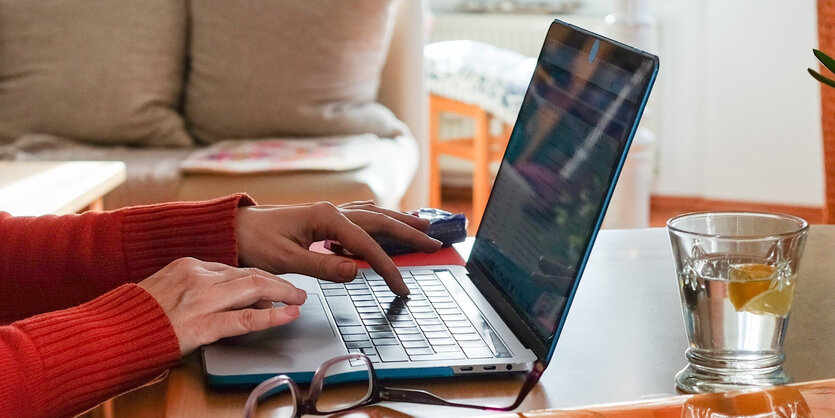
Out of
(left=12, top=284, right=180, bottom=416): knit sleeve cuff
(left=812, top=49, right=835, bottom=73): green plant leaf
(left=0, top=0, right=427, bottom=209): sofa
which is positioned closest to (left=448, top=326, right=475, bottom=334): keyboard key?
(left=12, top=284, right=180, bottom=416): knit sleeve cuff

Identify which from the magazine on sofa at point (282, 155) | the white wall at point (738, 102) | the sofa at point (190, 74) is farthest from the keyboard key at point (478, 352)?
the white wall at point (738, 102)

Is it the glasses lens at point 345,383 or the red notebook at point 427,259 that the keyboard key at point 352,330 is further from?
the red notebook at point 427,259

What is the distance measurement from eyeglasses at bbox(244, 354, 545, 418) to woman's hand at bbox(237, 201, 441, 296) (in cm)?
20

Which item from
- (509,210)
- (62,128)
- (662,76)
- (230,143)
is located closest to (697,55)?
(662,76)

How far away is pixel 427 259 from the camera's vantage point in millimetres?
1062

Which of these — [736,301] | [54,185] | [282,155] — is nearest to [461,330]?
[736,301]

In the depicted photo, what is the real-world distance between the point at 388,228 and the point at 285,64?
5.32 feet

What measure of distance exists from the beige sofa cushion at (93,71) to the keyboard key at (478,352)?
196 cm

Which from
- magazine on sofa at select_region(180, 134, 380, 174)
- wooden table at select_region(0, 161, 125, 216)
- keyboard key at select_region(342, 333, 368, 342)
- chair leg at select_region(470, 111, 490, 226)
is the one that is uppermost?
keyboard key at select_region(342, 333, 368, 342)

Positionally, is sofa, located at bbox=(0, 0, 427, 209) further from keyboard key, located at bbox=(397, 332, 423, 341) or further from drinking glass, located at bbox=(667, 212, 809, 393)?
drinking glass, located at bbox=(667, 212, 809, 393)

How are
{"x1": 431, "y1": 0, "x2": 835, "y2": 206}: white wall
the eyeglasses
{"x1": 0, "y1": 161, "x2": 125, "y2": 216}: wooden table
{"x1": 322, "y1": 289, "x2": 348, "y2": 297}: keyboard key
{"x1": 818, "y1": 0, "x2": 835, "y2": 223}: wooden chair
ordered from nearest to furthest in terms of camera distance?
1. the eyeglasses
2. {"x1": 322, "y1": 289, "x2": 348, "y2": 297}: keyboard key
3. {"x1": 818, "y1": 0, "x2": 835, "y2": 223}: wooden chair
4. {"x1": 0, "y1": 161, "x2": 125, "y2": 216}: wooden table
5. {"x1": 431, "y1": 0, "x2": 835, "y2": 206}: white wall

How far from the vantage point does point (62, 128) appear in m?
2.58

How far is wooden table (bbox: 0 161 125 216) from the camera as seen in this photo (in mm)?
1621

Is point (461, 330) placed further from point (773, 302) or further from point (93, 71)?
point (93, 71)
